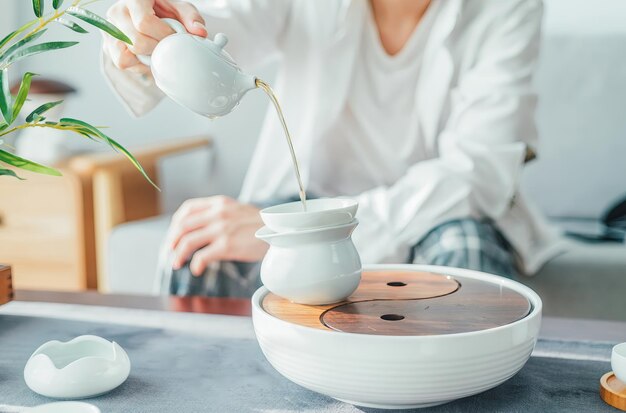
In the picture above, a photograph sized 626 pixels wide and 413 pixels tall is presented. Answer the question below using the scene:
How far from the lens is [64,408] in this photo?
25.3 inches

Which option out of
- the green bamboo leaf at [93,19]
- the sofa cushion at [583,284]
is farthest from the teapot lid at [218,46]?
Result: the sofa cushion at [583,284]

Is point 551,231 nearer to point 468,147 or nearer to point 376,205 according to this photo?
point 468,147

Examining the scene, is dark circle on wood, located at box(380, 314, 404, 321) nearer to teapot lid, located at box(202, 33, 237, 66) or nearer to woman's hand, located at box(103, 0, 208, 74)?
teapot lid, located at box(202, 33, 237, 66)

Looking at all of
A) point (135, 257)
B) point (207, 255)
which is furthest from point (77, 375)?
point (135, 257)

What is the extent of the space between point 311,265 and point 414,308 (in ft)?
0.35

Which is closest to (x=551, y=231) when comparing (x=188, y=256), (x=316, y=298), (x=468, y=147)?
(x=468, y=147)

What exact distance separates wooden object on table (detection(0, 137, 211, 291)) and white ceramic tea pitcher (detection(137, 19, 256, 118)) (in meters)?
1.21

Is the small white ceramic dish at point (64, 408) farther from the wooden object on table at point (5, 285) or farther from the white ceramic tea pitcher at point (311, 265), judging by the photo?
the wooden object on table at point (5, 285)

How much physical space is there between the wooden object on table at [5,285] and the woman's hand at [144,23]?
30cm

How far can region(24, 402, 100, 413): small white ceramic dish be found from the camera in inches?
25.0

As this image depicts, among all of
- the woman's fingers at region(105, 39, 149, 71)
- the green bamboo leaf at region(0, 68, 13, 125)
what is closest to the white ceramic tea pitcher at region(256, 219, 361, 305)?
the green bamboo leaf at region(0, 68, 13, 125)

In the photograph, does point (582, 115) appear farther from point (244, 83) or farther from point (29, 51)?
point (29, 51)

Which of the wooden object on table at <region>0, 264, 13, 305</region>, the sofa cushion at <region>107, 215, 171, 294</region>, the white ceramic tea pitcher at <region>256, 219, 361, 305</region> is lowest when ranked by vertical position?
the sofa cushion at <region>107, 215, 171, 294</region>

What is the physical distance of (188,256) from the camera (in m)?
1.28
